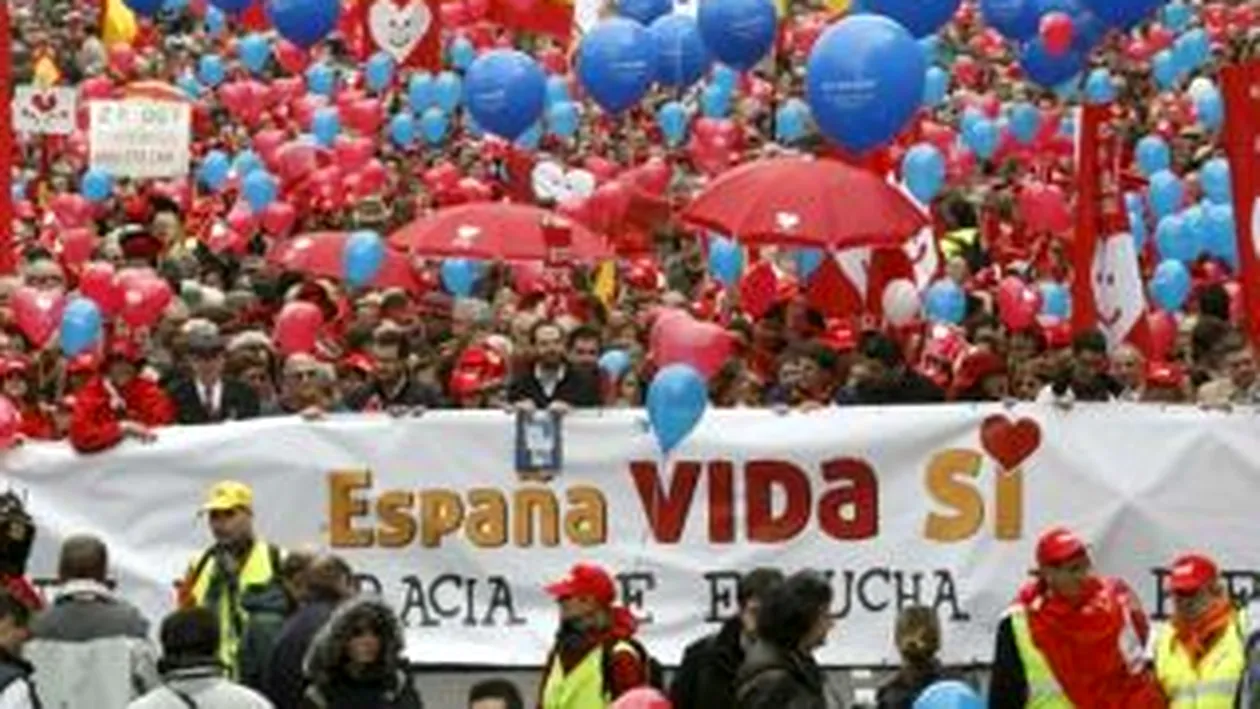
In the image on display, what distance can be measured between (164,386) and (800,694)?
22.3 ft

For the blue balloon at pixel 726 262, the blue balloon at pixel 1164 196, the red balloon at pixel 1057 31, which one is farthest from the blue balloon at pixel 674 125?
the blue balloon at pixel 726 262

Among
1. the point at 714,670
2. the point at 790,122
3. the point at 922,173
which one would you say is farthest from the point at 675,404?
the point at 790,122

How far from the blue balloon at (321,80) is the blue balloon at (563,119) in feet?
12.9

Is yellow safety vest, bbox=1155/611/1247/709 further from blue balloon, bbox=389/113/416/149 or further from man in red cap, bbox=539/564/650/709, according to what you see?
blue balloon, bbox=389/113/416/149

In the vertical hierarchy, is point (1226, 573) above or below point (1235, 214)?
below

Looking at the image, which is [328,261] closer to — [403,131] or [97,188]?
[97,188]

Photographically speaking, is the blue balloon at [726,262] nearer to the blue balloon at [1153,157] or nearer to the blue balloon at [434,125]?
the blue balloon at [1153,157]

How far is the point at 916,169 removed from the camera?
85.4 ft

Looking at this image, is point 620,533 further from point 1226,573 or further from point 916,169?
→ point 916,169

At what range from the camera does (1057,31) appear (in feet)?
91.2

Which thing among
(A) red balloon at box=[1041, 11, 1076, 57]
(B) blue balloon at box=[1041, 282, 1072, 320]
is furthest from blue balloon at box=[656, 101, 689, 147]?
(B) blue balloon at box=[1041, 282, 1072, 320]

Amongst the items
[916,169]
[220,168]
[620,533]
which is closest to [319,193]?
[220,168]

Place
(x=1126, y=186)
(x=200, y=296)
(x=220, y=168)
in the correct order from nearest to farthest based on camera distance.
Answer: (x=1126, y=186), (x=200, y=296), (x=220, y=168)

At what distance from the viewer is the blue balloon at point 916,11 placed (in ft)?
87.4
